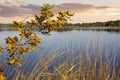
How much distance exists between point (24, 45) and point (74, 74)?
1678 millimetres

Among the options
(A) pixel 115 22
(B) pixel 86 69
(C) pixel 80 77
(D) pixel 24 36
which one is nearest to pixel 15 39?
(D) pixel 24 36

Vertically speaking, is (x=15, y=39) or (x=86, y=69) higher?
(x=15, y=39)

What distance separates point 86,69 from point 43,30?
2.04 metres

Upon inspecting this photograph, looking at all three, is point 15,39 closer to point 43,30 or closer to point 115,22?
point 43,30

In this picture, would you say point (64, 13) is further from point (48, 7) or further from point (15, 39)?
point (15, 39)

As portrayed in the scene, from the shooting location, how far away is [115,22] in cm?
8731

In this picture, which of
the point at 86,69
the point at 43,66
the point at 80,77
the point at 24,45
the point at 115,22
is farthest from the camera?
the point at 115,22

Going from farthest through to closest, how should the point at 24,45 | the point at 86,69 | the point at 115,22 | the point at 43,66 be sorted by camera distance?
1. the point at 115,22
2. the point at 86,69
3. the point at 43,66
4. the point at 24,45

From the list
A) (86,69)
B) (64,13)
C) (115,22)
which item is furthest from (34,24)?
(115,22)

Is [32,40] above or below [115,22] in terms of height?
above

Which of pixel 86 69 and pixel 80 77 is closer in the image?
pixel 80 77

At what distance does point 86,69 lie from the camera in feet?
10.8

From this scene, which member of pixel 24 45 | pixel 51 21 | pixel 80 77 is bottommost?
pixel 80 77

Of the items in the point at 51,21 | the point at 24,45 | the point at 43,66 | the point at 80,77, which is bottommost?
the point at 80,77
